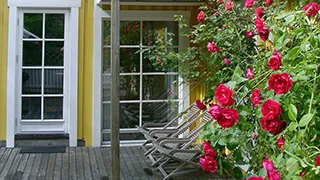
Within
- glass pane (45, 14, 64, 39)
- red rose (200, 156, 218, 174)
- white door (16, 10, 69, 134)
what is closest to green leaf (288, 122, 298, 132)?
red rose (200, 156, 218, 174)

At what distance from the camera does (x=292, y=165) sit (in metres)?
1.41

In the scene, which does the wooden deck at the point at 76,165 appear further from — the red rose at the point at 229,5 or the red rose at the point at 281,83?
the red rose at the point at 281,83

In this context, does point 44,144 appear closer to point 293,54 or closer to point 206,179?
point 206,179

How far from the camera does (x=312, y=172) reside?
140 centimetres

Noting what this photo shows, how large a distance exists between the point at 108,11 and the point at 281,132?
5.14 m

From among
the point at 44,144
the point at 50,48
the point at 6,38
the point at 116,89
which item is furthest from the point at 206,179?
the point at 6,38

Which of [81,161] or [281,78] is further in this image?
[81,161]

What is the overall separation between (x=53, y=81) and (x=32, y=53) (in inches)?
21.9

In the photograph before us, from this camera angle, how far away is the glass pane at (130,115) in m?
6.65

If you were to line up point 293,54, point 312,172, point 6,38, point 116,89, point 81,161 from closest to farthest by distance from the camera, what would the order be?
point 312,172 < point 293,54 < point 116,89 < point 81,161 < point 6,38

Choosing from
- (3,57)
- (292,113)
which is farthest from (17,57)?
Answer: (292,113)

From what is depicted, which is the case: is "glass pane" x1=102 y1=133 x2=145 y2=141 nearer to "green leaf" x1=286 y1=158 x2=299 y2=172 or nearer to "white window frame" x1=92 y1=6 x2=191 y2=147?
"white window frame" x1=92 y1=6 x2=191 y2=147

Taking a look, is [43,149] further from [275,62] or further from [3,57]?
[275,62]

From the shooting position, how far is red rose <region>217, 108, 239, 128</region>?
1730 millimetres
